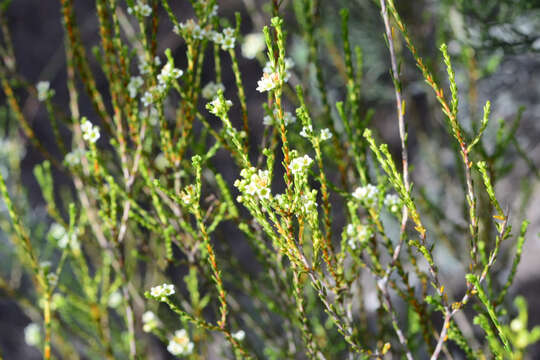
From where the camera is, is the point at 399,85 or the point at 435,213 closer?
the point at 399,85

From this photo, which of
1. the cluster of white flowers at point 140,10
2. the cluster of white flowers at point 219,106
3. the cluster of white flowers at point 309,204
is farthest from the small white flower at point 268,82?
the cluster of white flowers at point 140,10

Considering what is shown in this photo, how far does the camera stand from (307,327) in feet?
2.77

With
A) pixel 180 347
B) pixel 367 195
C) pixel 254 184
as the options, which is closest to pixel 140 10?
pixel 254 184

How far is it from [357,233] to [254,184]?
0.25 meters

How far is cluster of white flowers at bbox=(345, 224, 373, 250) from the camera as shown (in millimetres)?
792

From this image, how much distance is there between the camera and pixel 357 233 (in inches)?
32.0

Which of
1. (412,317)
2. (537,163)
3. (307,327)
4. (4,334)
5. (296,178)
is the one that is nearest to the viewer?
(296,178)

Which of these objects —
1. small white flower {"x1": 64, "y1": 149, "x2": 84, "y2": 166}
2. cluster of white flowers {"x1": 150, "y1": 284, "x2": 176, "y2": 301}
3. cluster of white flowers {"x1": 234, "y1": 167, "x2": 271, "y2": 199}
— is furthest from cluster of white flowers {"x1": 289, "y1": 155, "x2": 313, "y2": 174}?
small white flower {"x1": 64, "y1": 149, "x2": 84, "y2": 166}

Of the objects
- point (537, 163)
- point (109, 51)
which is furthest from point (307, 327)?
point (537, 163)

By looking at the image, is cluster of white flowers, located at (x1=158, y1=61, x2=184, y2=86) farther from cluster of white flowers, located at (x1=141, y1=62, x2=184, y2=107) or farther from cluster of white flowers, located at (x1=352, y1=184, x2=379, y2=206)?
cluster of white flowers, located at (x1=352, y1=184, x2=379, y2=206)

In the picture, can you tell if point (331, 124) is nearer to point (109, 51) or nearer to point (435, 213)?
point (109, 51)

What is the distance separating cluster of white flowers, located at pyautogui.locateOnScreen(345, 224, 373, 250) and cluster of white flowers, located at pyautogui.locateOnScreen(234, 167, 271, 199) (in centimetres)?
20

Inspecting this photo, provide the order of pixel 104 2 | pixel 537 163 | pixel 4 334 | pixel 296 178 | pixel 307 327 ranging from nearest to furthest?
pixel 296 178 → pixel 307 327 → pixel 104 2 → pixel 4 334 → pixel 537 163

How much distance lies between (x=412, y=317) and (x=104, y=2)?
3.55 feet
